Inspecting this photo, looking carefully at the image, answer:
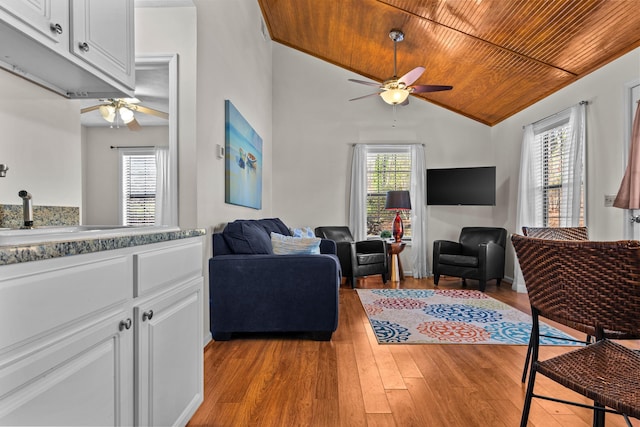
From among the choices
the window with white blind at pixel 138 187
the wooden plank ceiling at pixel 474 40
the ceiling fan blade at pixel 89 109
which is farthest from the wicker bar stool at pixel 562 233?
the ceiling fan blade at pixel 89 109

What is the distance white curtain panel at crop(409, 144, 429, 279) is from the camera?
597 cm

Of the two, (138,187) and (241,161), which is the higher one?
(241,161)

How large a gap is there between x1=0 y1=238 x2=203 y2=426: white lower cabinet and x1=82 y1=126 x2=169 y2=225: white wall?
100cm

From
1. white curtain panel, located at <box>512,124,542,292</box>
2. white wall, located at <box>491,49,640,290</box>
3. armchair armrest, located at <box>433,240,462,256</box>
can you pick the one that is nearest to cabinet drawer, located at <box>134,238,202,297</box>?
white wall, located at <box>491,49,640,290</box>

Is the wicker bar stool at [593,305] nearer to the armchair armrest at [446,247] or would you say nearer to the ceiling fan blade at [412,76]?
the ceiling fan blade at [412,76]

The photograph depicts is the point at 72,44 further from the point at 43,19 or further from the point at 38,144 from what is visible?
the point at 38,144

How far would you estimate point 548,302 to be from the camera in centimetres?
153

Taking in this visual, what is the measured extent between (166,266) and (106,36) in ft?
3.84

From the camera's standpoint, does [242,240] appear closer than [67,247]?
No

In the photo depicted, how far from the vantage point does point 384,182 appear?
6.21m

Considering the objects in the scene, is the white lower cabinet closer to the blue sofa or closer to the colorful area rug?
the blue sofa

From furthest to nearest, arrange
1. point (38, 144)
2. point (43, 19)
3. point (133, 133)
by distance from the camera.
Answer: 1. point (133, 133)
2. point (38, 144)
3. point (43, 19)

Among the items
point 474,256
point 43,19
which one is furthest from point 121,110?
point 474,256

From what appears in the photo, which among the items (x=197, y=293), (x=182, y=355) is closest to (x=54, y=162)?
(x=197, y=293)
